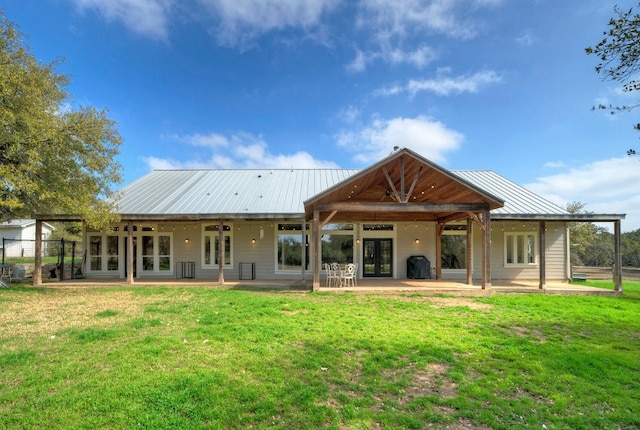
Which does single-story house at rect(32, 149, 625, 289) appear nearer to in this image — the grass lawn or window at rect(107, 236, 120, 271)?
window at rect(107, 236, 120, 271)

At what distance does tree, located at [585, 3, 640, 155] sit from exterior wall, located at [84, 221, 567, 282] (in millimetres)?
10173

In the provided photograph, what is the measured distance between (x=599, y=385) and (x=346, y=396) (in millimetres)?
3108

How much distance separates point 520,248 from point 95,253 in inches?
722

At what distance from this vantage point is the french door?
13.9m

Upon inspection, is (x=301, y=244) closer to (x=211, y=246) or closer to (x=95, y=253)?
(x=211, y=246)

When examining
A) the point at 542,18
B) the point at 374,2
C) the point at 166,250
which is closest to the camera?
the point at 542,18

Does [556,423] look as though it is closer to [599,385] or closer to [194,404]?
[599,385]

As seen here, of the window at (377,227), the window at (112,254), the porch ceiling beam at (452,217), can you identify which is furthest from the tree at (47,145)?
the porch ceiling beam at (452,217)

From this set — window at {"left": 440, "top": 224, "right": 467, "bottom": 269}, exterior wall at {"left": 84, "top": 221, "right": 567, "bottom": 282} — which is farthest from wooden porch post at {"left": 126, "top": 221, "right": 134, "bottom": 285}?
window at {"left": 440, "top": 224, "right": 467, "bottom": 269}

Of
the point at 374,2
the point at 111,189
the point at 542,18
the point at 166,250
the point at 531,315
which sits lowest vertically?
the point at 531,315

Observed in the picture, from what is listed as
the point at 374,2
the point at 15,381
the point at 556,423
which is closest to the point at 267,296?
the point at 15,381

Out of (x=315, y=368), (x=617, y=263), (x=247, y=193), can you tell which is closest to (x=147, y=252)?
(x=247, y=193)

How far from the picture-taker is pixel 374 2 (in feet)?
36.3

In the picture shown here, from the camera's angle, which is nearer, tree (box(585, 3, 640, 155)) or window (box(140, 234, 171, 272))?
tree (box(585, 3, 640, 155))
